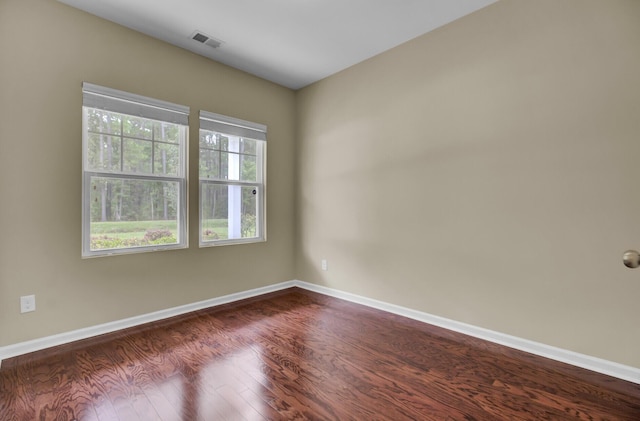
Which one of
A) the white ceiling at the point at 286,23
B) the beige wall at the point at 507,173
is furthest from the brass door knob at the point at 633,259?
the white ceiling at the point at 286,23

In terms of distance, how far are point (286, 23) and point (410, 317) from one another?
3.07 metres

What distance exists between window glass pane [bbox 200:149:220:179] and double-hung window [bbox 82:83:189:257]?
0.21 metres

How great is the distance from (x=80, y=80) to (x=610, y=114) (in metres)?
4.05

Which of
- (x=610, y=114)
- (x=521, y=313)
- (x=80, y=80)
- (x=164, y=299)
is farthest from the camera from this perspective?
(x=164, y=299)

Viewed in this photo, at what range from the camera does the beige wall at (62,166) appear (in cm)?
225

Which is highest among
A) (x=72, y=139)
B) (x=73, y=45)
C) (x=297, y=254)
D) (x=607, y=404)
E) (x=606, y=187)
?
(x=73, y=45)

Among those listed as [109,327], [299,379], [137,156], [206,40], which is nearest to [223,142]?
[137,156]

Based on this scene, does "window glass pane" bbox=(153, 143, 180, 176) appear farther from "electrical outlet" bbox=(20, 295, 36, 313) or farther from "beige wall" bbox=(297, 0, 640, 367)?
Result: "beige wall" bbox=(297, 0, 640, 367)

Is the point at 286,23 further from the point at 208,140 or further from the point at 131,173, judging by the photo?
the point at 131,173

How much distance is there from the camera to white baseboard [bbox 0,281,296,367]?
2266 millimetres

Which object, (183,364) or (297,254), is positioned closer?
(183,364)

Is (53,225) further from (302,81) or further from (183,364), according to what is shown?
(302,81)

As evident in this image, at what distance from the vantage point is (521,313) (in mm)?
2383

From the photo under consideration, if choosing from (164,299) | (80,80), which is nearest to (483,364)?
(164,299)
